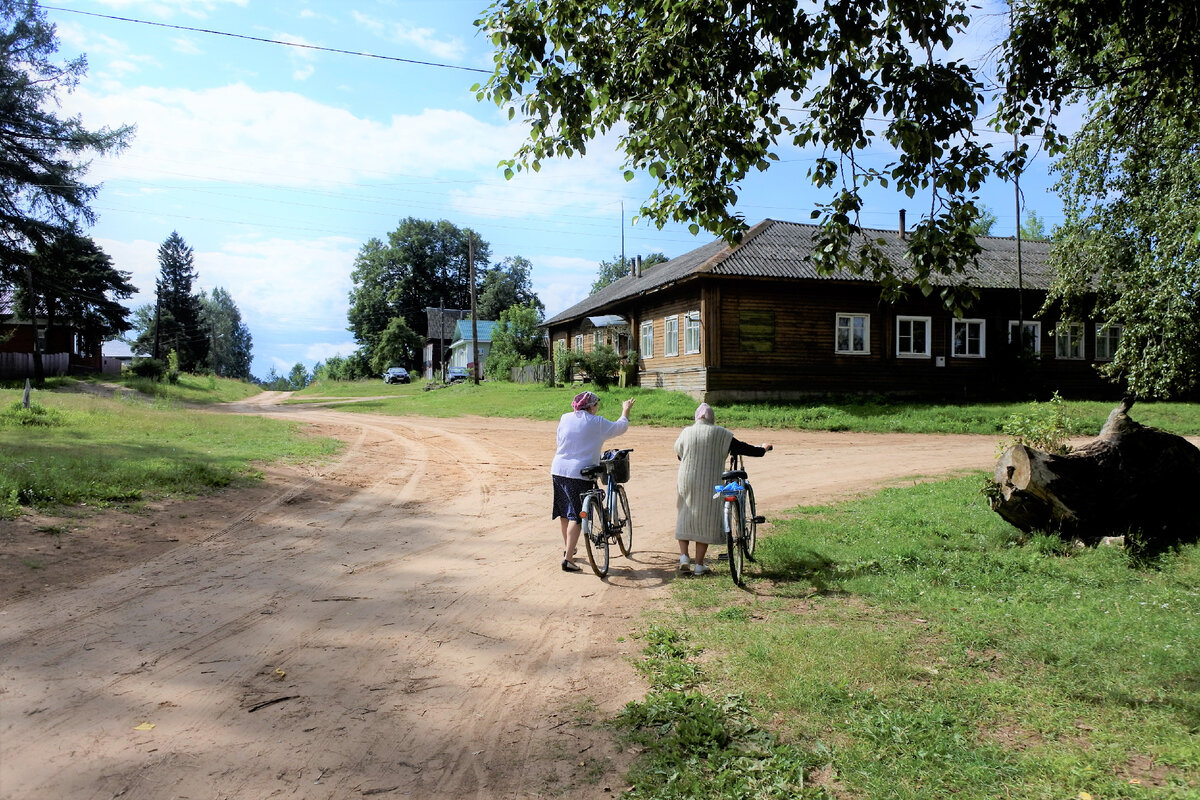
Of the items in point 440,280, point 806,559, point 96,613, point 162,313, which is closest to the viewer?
point 96,613

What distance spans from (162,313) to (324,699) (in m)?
80.8

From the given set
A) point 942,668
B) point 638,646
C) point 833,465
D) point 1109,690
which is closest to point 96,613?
point 638,646

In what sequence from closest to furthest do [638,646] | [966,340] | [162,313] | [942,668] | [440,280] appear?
[942,668]
[638,646]
[966,340]
[162,313]
[440,280]

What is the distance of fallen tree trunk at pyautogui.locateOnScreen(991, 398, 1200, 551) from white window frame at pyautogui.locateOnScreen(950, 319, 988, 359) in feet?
73.4

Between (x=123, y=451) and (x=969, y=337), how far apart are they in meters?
27.5

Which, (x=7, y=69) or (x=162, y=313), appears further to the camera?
(x=162, y=313)

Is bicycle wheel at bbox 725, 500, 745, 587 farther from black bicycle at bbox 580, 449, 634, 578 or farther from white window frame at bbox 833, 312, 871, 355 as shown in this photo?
white window frame at bbox 833, 312, 871, 355

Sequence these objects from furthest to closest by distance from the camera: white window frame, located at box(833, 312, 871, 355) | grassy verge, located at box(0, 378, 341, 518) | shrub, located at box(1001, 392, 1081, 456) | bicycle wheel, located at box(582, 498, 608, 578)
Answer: white window frame, located at box(833, 312, 871, 355) → grassy verge, located at box(0, 378, 341, 518) → shrub, located at box(1001, 392, 1081, 456) → bicycle wheel, located at box(582, 498, 608, 578)

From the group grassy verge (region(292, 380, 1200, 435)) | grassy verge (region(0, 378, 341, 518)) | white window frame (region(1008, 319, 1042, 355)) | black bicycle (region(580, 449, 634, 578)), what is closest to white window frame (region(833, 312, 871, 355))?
grassy verge (region(292, 380, 1200, 435))

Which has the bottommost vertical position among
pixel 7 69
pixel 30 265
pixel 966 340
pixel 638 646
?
pixel 638 646

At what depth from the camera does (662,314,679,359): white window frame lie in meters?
28.2

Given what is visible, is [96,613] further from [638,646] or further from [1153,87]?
[1153,87]

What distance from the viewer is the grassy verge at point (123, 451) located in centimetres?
895

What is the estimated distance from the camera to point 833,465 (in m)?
14.4
